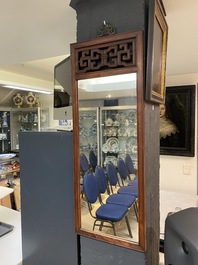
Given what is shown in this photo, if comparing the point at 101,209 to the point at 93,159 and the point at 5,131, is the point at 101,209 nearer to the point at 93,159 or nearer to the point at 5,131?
the point at 93,159

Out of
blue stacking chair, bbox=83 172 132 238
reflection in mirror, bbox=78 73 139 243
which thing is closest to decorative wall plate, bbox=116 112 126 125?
reflection in mirror, bbox=78 73 139 243

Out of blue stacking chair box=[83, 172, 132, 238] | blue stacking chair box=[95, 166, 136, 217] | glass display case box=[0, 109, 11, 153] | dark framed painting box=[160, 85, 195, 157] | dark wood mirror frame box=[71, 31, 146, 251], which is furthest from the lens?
glass display case box=[0, 109, 11, 153]

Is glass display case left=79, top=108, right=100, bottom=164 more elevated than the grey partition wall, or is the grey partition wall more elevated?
glass display case left=79, top=108, right=100, bottom=164

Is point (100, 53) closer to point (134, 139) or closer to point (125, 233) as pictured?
point (134, 139)

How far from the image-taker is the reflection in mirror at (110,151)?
0.96 m

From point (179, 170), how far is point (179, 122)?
646mm

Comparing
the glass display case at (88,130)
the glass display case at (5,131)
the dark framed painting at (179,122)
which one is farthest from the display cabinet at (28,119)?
the glass display case at (88,130)

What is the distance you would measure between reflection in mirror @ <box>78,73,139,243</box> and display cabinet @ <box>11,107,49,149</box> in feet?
10.3

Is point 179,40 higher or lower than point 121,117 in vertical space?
higher

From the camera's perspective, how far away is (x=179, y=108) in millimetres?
2756

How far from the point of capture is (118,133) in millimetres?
1280

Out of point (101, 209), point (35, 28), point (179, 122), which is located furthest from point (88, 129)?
point (179, 122)

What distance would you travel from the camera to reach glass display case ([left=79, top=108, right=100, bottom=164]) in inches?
40.7

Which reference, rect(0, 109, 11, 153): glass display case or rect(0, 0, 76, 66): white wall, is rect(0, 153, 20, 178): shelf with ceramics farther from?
rect(0, 0, 76, 66): white wall
